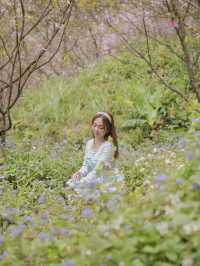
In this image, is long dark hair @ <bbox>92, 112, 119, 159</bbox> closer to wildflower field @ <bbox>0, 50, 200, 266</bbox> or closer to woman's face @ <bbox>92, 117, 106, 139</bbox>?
woman's face @ <bbox>92, 117, 106, 139</bbox>

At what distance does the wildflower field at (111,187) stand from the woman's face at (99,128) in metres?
0.48

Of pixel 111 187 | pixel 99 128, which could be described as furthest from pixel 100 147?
pixel 111 187

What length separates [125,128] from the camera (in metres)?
9.01

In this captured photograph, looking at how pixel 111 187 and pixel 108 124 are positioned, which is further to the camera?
pixel 108 124

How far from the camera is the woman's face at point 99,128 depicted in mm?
5562

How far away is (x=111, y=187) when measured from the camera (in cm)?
273

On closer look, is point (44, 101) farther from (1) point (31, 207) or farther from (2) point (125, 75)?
(1) point (31, 207)

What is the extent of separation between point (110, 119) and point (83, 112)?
169 inches

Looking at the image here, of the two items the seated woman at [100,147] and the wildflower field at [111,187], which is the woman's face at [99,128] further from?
the wildflower field at [111,187]

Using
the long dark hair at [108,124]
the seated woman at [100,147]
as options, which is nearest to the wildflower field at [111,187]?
the seated woman at [100,147]

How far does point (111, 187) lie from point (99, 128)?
288 cm

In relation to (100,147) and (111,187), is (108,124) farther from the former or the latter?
(111,187)

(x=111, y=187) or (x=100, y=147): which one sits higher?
(x=111, y=187)

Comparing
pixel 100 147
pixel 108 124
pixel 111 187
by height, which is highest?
pixel 108 124
